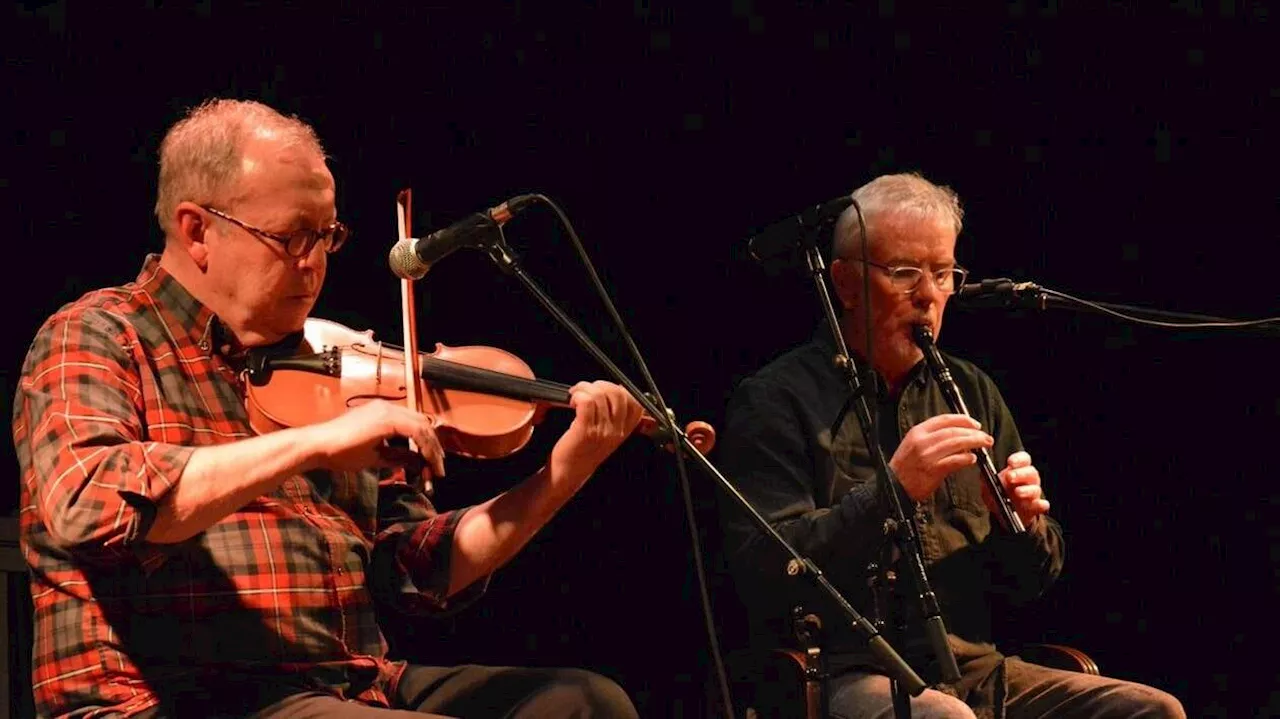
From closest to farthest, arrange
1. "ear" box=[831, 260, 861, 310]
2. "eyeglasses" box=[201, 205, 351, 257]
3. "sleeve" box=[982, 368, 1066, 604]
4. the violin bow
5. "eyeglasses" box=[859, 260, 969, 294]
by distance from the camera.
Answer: the violin bow < "eyeglasses" box=[201, 205, 351, 257] < "sleeve" box=[982, 368, 1066, 604] < "eyeglasses" box=[859, 260, 969, 294] < "ear" box=[831, 260, 861, 310]

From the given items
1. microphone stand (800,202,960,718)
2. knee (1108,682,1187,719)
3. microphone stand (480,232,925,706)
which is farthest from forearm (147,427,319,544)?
knee (1108,682,1187,719)

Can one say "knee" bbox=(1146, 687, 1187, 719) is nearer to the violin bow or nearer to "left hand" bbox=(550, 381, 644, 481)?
"left hand" bbox=(550, 381, 644, 481)

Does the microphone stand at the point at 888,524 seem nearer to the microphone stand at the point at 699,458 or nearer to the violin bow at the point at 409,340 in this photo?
the microphone stand at the point at 699,458

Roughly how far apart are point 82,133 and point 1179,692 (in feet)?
10.8

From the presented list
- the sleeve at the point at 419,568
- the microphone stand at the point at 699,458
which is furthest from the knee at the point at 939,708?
the sleeve at the point at 419,568

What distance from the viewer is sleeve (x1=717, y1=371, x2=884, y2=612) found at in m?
2.95

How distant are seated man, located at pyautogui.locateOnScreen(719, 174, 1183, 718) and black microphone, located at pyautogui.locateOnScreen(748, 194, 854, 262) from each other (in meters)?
0.36

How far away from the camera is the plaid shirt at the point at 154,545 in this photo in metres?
2.12

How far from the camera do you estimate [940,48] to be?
4074 mm

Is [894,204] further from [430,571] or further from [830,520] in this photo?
[430,571]

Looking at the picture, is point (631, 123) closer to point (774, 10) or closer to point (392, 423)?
point (774, 10)

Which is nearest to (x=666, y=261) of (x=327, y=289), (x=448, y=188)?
(x=448, y=188)

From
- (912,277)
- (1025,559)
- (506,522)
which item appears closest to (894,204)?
(912,277)

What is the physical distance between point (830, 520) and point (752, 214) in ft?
4.07
